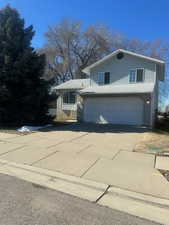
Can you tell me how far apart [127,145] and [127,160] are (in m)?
2.10

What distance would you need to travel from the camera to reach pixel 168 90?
30.0 meters

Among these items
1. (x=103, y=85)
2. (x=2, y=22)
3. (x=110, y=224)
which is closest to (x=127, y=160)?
(x=110, y=224)

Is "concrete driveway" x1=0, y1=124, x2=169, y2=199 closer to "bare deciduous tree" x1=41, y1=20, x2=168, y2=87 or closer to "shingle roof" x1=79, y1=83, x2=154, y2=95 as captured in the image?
"shingle roof" x1=79, y1=83, x2=154, y2=95

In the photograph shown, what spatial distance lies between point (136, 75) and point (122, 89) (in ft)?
7.16

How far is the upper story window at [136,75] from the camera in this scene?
15641 mm

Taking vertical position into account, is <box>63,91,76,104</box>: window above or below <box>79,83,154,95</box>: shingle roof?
below

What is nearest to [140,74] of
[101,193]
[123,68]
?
[123,68]

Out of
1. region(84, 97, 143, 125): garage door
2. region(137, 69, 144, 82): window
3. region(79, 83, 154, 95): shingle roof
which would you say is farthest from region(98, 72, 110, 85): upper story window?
region(137, 69, 144, 82): window

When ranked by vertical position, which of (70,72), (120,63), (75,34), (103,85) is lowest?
(103,85)

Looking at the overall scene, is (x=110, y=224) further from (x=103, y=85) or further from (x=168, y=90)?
(x=168, y=90)

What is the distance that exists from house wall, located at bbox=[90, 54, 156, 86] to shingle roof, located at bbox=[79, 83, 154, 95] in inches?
22.3

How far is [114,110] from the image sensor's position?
603 inches

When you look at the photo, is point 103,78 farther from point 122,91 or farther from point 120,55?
point 122,91

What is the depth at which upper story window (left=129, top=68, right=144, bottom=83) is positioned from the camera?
15.6 meters
